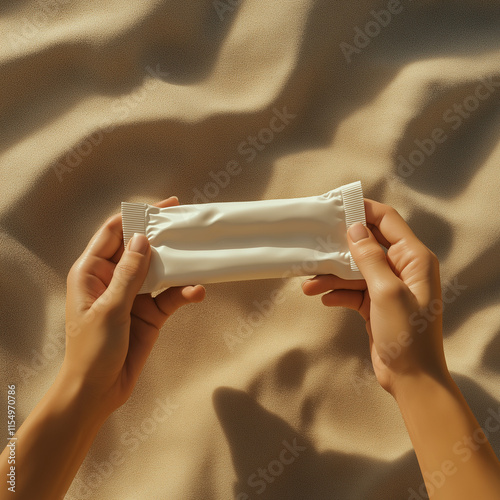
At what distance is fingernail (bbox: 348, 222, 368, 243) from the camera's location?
34.2 inches

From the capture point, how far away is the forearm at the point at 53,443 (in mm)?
806

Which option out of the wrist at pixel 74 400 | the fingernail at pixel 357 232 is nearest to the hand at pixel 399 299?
the fingernail at pixel 357 232

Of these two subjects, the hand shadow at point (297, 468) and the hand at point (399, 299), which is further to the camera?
the hand shadow at point (297, 468)

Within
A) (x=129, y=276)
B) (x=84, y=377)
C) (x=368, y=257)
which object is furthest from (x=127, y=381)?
(x=368, y=257)

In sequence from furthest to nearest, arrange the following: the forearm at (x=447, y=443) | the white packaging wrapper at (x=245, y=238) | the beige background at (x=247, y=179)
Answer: the beige background at (x=247, y=179)
the white packaging wrapper at (x=245, y=238)
the forearm at (x=447, y=443)

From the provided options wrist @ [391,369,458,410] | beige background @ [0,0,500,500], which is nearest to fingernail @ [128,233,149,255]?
beige background @ [0,0,500,500]

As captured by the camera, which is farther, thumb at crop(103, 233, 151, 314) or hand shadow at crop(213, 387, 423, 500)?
hand shadow at crop(213, 387, 423, 500)

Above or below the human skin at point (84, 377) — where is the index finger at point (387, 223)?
above

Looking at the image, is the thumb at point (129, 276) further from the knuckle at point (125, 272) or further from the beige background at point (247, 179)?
the beige background at point (247, 179)

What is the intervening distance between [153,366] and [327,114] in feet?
2.51

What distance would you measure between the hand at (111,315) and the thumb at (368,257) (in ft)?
1.01

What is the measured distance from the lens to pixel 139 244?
33.7 inches

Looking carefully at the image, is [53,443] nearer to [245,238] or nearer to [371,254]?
[245,238]

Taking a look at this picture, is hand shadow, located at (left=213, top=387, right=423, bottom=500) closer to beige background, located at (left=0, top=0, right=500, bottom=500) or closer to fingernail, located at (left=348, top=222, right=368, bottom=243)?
beige background, located at (left=0, top=0, right=500, bottom=500)
